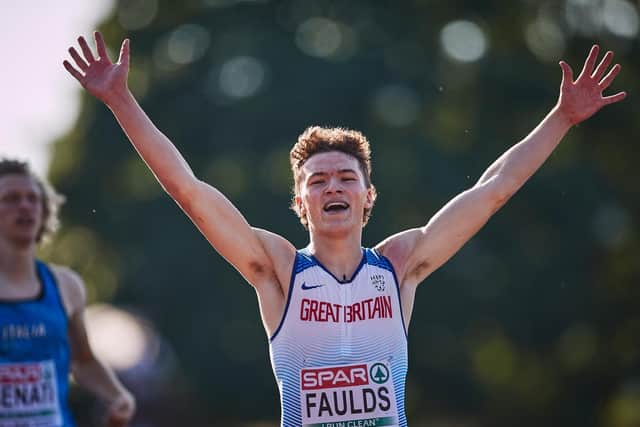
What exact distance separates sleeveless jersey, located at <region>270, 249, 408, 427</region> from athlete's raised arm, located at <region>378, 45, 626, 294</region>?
1.01 ft

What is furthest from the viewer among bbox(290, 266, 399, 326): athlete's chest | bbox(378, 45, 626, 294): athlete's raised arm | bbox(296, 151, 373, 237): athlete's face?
bbox(378, 45, 626, 294): athlete's raised arm

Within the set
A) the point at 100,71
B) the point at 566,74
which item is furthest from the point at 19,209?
the point at 566,74

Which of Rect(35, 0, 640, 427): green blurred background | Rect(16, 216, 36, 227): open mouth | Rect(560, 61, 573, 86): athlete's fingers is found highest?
Rect(35, 0, 640, 427): green blurred background

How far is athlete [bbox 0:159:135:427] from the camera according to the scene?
18.5ft

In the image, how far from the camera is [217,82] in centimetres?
2586

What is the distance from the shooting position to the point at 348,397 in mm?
5230

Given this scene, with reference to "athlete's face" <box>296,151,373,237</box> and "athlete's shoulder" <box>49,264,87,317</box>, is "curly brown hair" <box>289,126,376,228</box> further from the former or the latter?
"athlete's shoulder" <box>49,264,87,317</box>

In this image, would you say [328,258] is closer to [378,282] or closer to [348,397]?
[378,282]

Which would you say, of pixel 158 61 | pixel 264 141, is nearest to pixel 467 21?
pixel 264 141

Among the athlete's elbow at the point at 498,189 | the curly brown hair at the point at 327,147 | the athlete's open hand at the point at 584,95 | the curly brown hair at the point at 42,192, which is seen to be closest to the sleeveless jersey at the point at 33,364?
the curly brown hair at the point at 42,192

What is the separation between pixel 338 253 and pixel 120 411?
1509mm

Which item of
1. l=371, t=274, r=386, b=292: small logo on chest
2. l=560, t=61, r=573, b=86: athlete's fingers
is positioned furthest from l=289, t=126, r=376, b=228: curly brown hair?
l=560, t=61, r=573, b=86: athlete's fingers

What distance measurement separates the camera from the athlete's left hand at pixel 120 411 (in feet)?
20.2

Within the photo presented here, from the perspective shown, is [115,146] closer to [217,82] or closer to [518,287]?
[217,82]
